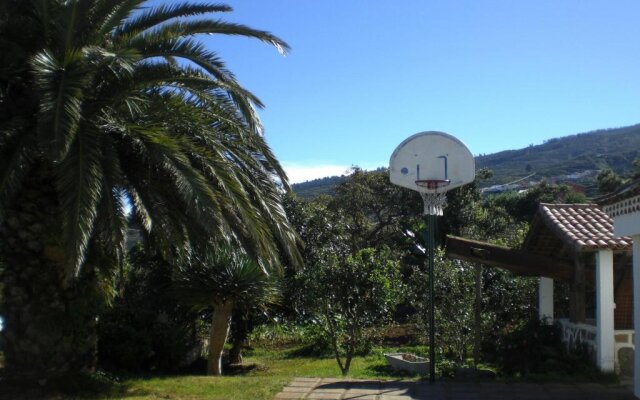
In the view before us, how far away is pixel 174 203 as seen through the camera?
29.4 feet

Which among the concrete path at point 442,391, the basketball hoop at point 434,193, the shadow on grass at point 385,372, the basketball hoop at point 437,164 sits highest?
the basketball hoop at point 437,164

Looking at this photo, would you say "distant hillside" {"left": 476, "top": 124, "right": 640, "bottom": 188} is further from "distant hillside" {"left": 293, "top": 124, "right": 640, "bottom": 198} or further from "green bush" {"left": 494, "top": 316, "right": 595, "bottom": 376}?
"green bush" {"left": 494, "top": 316, "right": 595, "bottom": 376}

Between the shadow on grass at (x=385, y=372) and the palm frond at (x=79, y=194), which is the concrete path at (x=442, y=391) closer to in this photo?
the palm frond at (x=79, y=194)

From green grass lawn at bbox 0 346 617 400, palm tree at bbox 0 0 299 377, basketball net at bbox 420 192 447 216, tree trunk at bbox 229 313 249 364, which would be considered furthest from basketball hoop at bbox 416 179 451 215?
tree trunk at bbox 229 313 249 364

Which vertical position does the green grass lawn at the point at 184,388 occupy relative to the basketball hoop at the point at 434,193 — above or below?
below

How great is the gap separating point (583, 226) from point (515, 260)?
1262 mm

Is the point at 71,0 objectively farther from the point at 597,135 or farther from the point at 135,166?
the point at 597,135

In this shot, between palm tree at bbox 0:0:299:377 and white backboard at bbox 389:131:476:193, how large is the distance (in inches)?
84.7

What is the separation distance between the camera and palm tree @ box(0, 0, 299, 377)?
771cm

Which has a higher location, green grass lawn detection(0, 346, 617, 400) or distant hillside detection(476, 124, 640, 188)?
distant hillside detection(476, 124, 640, 188)

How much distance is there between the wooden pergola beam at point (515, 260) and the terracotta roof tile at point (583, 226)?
0.59 metres

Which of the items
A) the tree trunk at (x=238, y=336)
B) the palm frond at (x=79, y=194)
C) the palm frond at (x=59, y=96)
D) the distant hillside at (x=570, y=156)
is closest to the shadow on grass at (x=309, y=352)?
the tree trunk at (x=238, y=336)

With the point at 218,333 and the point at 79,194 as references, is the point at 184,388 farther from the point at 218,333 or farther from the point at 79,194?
the point at 218,333

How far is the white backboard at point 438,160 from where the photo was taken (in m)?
10.0
